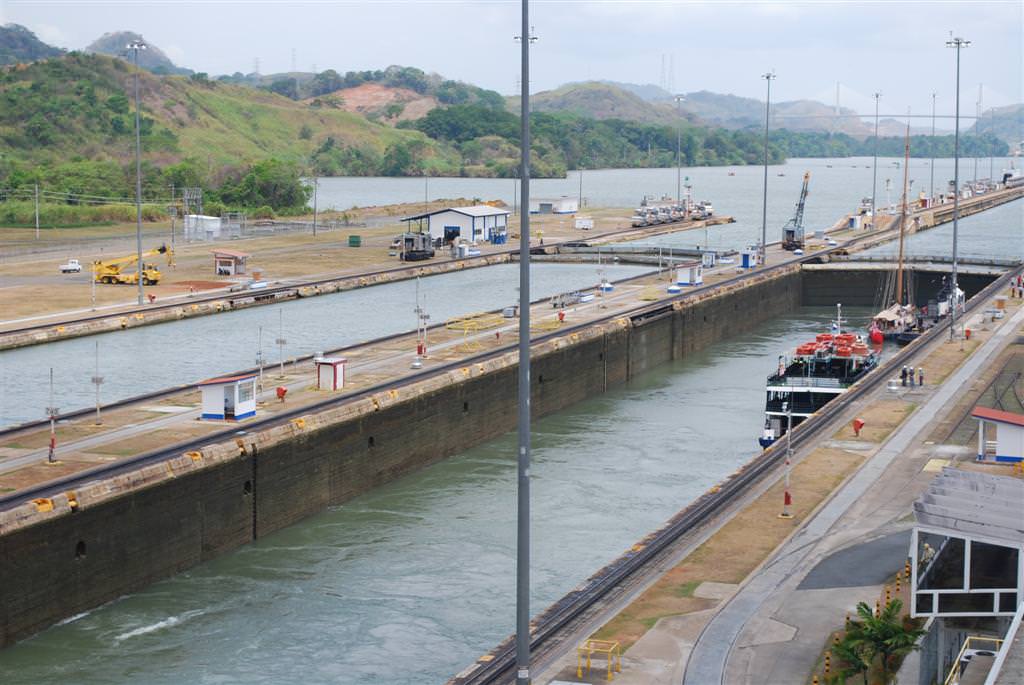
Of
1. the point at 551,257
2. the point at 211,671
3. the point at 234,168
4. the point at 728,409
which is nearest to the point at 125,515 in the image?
the point at 211,671

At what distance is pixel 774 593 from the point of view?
33.6 meters

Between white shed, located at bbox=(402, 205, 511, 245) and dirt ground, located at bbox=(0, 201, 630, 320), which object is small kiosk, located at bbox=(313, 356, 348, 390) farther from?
white shed, located at bbox=(402, 205, 511, 245)

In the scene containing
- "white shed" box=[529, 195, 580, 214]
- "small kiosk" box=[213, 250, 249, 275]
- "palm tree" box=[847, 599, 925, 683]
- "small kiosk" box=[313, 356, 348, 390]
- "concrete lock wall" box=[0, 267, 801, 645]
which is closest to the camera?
"palm tree" box=[847, 599, 925, 683]

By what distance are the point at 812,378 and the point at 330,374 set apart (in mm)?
23637

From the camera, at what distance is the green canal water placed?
34.7 m

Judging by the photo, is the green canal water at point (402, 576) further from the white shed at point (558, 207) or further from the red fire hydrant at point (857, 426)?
the white shed at point (558, 207)

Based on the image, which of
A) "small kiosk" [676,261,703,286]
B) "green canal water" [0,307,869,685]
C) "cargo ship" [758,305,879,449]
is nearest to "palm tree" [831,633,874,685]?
"green canal water" [0,307,869,685]

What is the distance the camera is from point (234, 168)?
634 feet

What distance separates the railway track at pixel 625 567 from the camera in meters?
29.2

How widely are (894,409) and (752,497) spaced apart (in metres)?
16.5

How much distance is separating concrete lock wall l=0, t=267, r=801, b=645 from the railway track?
43.2 ft

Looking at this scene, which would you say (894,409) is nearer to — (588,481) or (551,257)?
(588,481)

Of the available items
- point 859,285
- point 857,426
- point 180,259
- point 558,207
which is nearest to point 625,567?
point 857,426

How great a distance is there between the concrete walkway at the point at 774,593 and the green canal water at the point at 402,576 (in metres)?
6.46
